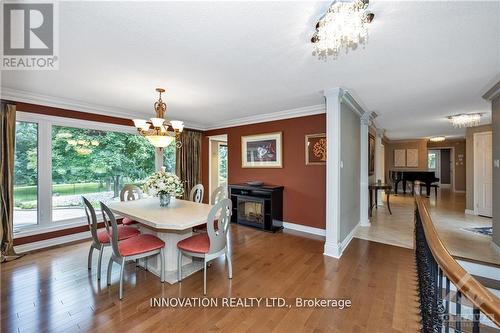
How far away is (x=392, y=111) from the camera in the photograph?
459 cm

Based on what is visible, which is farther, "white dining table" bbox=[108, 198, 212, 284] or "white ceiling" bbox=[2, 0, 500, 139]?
"white dining table" bbox=[108, 198, 212, 284]

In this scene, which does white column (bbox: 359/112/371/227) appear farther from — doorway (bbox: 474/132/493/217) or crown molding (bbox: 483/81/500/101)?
doorway (bbox: 474/132/493/217)

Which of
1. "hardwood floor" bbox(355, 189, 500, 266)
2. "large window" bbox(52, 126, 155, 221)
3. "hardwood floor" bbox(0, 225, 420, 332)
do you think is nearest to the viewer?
"hardwood floor" bbox(0, 225, 420, 332)

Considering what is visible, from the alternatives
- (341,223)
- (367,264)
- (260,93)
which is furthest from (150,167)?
(367,264)

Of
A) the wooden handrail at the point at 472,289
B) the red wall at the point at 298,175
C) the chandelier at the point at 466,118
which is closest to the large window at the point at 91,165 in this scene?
the red wall at the point at 298,175

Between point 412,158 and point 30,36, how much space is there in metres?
11.8

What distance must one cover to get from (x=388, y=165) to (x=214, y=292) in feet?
34.7

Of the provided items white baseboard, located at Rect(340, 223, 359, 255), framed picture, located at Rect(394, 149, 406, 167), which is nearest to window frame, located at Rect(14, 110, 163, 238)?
white baseboard, located at Rect(340, 223, 359, 255)

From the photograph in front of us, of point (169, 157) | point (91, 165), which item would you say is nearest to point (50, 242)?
point (91, 165)

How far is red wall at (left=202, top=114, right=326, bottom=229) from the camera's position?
428 cm

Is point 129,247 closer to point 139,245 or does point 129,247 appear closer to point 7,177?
point 139,245

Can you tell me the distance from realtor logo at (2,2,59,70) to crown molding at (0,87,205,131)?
1127 millimetres

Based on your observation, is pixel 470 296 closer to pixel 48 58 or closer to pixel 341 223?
pixel 341 223

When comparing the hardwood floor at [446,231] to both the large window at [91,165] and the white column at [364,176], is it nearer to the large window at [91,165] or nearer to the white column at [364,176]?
the white column at [364,176]
